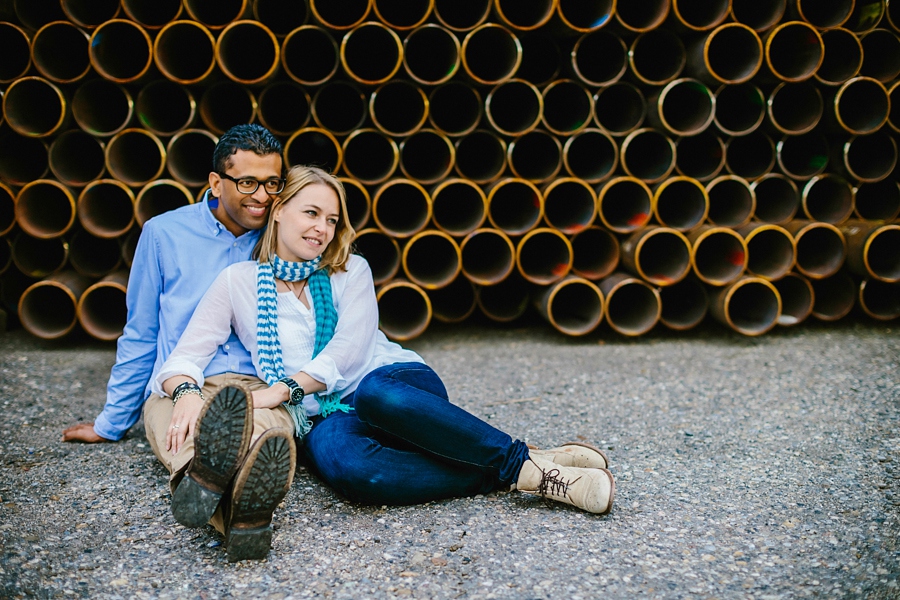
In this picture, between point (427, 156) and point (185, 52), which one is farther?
point (427, 156)

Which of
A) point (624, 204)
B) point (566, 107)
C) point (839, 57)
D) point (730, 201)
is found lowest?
point (624, 204)

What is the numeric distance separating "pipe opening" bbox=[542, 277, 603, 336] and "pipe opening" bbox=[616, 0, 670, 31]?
1.24 meters

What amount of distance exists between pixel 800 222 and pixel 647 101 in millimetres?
977

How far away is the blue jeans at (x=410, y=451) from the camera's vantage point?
1.50 m

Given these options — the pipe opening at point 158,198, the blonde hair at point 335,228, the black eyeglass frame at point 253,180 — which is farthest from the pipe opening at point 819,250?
the pipe opening at point 158,198

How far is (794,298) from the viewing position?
3.30m

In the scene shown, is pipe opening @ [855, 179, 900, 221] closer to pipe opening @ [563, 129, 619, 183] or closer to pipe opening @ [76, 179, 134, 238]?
pipe opening @ [563, 129, 619, 183]

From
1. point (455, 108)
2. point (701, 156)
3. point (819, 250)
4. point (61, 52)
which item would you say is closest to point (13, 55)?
point (61, 52)

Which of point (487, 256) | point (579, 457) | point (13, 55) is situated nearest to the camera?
point (579, 457)

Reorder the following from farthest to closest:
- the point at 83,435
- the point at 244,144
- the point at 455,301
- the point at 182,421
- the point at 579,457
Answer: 1. the point at 455,301
2. the point at 83,435
3. the point at 244,144
4. the point at 579,457
5. the point at 182,421

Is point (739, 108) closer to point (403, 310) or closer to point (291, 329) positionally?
point (403, 310)

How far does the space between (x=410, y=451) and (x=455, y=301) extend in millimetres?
1914

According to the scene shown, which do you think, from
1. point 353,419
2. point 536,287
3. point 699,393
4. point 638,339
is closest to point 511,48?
point 536,287

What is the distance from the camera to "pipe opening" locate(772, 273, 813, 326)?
321 centimetres
